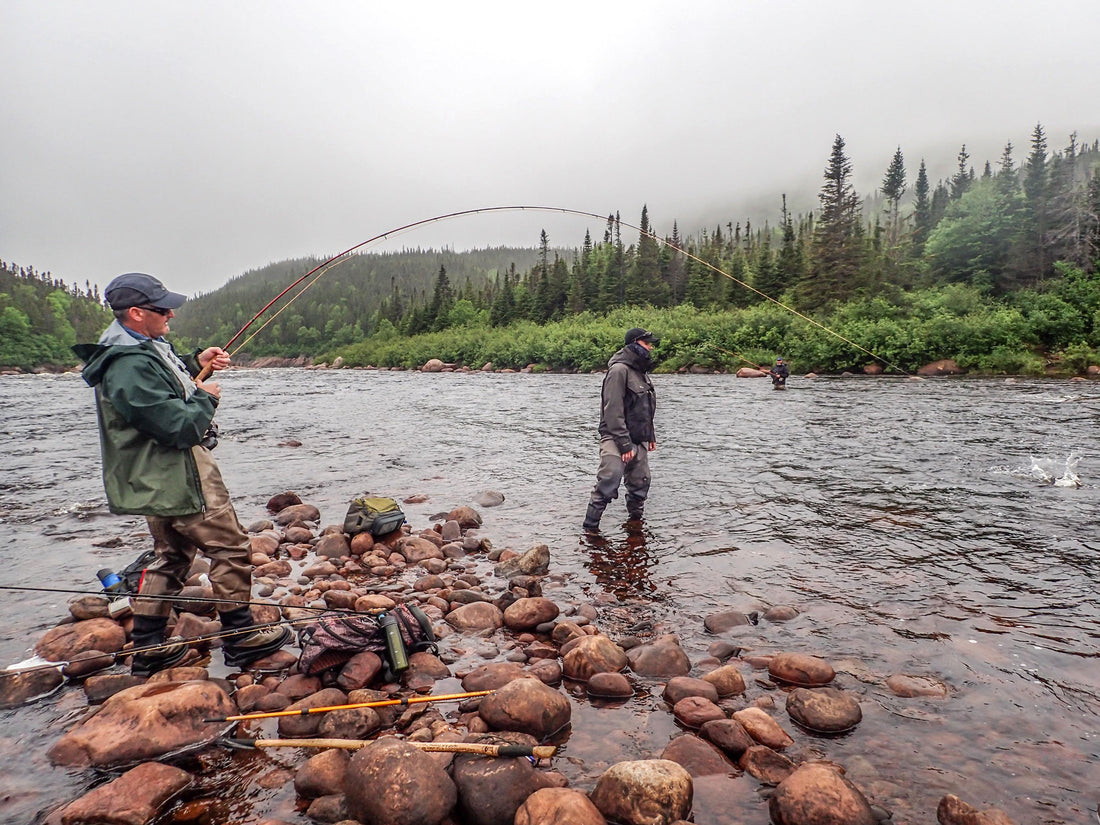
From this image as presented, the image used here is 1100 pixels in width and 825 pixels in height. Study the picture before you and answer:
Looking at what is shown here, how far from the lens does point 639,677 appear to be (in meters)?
4.05

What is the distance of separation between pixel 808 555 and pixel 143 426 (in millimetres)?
6366

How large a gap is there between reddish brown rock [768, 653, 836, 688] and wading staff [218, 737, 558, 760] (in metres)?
1.75

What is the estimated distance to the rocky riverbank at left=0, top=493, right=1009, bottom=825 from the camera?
2664 millimetres

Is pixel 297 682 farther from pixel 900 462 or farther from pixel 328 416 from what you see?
pixel 328 416

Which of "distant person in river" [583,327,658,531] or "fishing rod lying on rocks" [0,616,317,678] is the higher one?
"distant person in river" [583,327,658,531]

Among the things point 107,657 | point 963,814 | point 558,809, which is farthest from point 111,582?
point 963,814

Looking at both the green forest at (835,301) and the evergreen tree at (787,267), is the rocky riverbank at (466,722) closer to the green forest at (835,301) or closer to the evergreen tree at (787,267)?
the green forest at (835,301)

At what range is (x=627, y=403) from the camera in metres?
7.38

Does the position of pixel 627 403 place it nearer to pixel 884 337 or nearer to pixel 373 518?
pixel 373 518

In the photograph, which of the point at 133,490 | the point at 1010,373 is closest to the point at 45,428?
the point at 133,490

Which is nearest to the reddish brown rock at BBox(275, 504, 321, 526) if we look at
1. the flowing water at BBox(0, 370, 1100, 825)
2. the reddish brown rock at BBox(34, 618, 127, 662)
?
the flowing water at BBox(0, 370, 1100, 825)

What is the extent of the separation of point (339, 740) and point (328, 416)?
1970 centimetres

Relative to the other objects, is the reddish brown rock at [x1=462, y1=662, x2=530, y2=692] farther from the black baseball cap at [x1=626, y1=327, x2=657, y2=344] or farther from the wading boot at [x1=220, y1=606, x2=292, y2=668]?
the black baseball cap at [x1=626, y1=327, x2=657, y2=344]

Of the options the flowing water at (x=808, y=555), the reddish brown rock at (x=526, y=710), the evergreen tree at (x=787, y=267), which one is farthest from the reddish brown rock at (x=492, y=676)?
the evergreen tree at (x=787, y=267)
